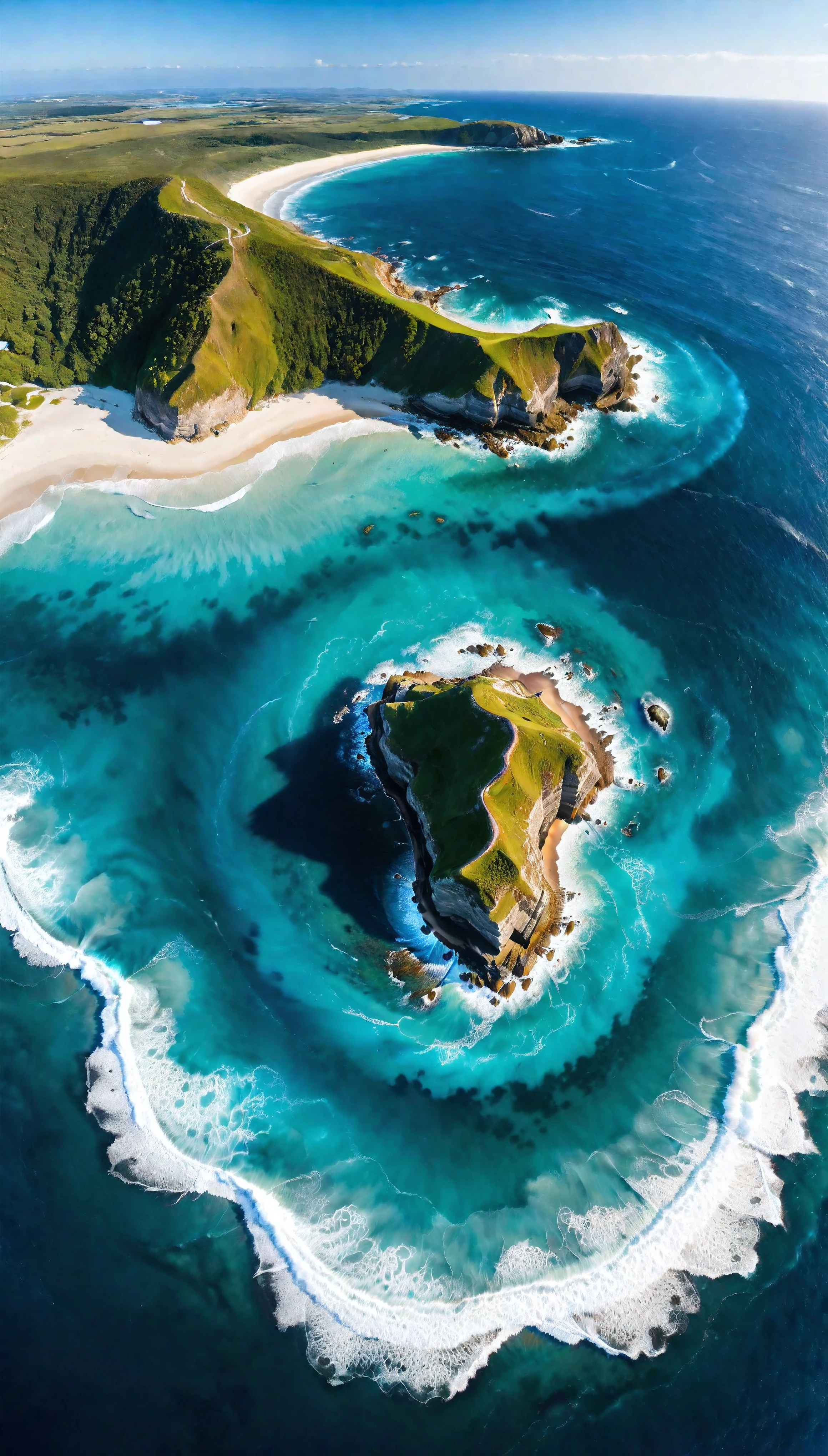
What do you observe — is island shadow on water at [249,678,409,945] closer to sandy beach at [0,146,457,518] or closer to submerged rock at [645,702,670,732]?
submerged rock at [645,702,670,732]

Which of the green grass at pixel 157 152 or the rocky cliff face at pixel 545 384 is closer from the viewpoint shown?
the rocky cliff face at pixel 545 384

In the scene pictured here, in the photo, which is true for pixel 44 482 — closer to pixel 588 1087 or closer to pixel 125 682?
pixel 125 682

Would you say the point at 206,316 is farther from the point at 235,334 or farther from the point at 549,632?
the point at 549,632

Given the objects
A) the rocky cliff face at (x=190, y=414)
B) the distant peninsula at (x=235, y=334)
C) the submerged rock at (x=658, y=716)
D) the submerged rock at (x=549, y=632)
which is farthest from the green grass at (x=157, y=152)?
the submerged rock at (x=658, y=716)

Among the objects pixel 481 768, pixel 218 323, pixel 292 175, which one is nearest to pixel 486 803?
pixel 481 768

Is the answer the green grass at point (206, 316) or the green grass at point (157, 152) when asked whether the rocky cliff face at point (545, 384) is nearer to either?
the green grass at point (206, 316)
